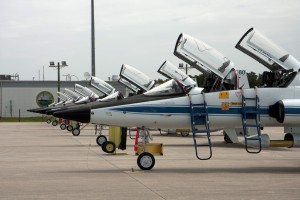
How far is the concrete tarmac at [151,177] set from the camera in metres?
9.82

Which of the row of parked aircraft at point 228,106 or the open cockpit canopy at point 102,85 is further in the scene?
the open cockpit canopy at point 102,85

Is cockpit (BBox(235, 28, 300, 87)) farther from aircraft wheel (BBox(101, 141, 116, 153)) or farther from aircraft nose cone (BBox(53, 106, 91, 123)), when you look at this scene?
aircraft wheel (BBox(101, 141, 116, 153))

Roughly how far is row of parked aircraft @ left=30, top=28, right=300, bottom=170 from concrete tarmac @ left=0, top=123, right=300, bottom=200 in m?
0.81

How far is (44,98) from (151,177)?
67.8m

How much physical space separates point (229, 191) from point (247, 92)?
375 centimetres

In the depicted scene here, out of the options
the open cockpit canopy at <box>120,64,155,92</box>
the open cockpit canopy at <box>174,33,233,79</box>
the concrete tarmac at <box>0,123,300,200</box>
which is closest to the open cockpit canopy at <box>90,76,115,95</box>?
the open cockpit canopy at <box>120,64,155,92</box>

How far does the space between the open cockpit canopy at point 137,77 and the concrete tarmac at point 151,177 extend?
17.6 ft

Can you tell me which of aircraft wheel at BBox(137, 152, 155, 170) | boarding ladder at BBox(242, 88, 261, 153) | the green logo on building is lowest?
aircraft wheel at BBox(137, 152, 155, 170)

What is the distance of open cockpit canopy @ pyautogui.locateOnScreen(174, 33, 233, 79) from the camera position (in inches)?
547

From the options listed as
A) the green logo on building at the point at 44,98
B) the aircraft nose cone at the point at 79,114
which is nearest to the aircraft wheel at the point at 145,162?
the aircraft nose cone at the point at 79,114

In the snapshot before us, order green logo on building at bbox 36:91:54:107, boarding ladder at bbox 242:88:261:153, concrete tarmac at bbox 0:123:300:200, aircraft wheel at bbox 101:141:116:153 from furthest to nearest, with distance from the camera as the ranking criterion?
green logo on building at bbox 36:91:54:107, aircraft wheel at bbox 101:141:116:153, boarding ladder at bbox 242:88:261:153, concrete tarmac at bbox 0:123:300:200

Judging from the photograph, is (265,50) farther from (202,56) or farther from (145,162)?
(145,162)

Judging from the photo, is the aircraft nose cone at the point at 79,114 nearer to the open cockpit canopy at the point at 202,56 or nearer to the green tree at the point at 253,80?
the open cockpit canopy at the point at 202,56

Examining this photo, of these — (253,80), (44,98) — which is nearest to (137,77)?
(253,80)
